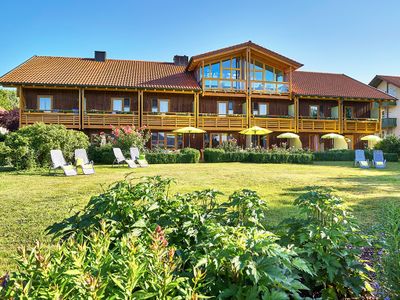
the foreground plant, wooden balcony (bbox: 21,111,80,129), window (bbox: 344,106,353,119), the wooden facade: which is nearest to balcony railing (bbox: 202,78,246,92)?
the wooden facade

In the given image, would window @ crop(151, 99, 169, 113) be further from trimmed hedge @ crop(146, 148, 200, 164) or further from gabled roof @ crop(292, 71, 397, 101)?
gabled roof @ crop(292, 71, 397, 101)

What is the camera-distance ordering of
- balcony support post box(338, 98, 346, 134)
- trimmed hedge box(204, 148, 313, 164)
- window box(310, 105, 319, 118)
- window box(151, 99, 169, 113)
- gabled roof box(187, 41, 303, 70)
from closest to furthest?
trimmed hedge box(204, 148, 313, 164), gabled roof box(187, 41, 303, 70), window box(151, 99, 169, 113), balcony support post box(338, 98, 346, 134), window box(310, 105, 319, 118)

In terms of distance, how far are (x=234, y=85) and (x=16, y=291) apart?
26.8 m

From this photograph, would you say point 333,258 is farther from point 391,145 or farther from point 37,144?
point 391,145

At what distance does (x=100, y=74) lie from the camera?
2673 cm

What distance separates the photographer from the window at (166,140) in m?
26.5

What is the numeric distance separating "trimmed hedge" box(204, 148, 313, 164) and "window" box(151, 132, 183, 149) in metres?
5.52

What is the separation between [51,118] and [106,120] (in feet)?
12.8

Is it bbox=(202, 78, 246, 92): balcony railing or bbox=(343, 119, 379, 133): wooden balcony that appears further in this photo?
bbox=(343, 119, 379, 133): wooden balcony

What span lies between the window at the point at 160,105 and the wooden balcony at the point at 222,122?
10.3 feet

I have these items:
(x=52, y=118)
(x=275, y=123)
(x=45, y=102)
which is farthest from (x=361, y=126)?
(x=45, y=102)

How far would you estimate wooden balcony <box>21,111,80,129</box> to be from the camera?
2328cm

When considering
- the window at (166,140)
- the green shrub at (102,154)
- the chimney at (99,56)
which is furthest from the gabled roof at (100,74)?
the green shrub at (102,154)

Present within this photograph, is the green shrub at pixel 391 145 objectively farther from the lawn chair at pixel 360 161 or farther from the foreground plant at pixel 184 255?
the foreground plant at pixel 184 255
